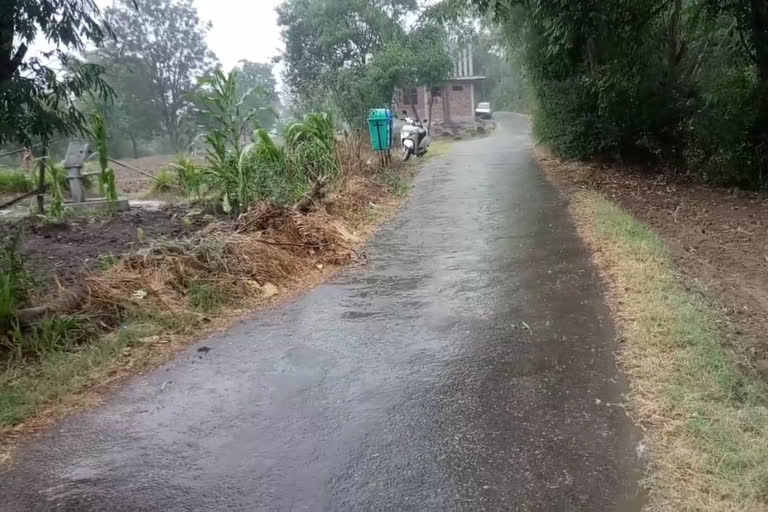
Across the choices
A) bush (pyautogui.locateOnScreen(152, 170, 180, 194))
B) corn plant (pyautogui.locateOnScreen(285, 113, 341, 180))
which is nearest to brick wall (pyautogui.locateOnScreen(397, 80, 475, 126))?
bush (pyautogui.locateOnScreen(152, 170, 180, 194))

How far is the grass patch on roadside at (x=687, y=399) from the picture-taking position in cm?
220

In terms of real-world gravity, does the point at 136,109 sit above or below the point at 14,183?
above

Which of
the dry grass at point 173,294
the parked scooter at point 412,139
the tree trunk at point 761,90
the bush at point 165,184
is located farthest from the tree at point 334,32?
the dry grass at point 173,294

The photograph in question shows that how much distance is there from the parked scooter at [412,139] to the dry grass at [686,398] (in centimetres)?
899

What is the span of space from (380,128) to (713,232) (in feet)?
21.2

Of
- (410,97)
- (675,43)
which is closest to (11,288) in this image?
(675,43)

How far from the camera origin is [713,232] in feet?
22.8

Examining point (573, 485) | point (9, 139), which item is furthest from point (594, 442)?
point (9, 139)

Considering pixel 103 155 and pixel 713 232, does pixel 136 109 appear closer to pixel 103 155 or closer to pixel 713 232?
pixel 103 155

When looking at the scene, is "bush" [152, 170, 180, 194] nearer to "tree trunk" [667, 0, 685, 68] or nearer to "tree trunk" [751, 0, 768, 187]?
"tree trunk" [667, 0, 685, 68]

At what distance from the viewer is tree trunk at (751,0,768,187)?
26.8ft

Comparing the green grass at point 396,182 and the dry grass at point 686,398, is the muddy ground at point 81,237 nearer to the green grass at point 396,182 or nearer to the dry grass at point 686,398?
the green grass at point 396,182

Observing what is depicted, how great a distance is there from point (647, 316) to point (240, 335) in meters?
2.92

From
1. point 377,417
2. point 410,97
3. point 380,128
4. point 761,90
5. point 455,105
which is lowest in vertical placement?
point 377,417
